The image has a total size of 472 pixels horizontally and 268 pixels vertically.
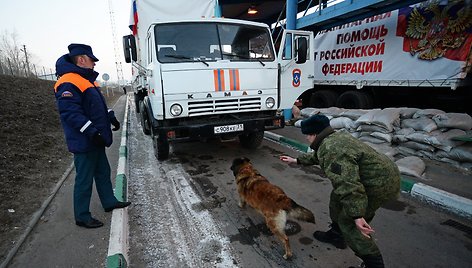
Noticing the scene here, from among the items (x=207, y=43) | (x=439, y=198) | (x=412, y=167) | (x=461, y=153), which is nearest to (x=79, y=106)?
(x=207, y=43)

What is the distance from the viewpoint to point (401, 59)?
625cm

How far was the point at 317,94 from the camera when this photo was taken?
9.10 m

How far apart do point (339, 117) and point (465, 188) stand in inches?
122

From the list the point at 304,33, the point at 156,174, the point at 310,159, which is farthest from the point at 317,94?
the point at 310,159

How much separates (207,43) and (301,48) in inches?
71.8

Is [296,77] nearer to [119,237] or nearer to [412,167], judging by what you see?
[412,167]

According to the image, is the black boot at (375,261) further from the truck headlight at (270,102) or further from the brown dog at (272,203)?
the truck headlight at (270,102)

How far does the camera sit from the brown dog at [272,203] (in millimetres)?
2273

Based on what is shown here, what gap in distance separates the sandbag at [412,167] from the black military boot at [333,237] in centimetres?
206

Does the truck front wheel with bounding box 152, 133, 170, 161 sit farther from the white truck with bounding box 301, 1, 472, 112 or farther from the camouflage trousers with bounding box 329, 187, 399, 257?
the white truck with bounding box 301, 1, 472, 112

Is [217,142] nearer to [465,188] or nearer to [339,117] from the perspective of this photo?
[339,117]

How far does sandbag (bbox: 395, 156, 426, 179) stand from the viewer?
3.88 metres

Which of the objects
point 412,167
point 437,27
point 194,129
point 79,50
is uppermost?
point 437,27

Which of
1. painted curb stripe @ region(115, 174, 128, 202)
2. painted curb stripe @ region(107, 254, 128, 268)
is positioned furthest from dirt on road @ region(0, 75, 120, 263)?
painted curb stripe @ region(107, 254, 128, 268)
